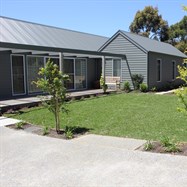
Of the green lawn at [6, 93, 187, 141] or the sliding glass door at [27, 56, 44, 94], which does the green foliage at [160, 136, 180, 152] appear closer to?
the green lawn at [6, 93, 187, 141]

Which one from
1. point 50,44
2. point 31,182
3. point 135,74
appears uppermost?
point 50,44

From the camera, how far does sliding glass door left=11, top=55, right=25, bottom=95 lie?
15758 mm

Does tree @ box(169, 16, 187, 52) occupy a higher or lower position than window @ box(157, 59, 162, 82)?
higher

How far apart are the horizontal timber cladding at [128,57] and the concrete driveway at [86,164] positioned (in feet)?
46.8

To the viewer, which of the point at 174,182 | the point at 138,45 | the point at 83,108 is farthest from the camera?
the point at 138,45

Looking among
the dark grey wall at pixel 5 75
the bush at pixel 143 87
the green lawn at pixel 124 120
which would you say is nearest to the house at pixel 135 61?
the bush at pixel 143 87

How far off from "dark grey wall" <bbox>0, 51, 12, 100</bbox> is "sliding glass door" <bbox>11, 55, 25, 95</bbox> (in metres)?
0.37

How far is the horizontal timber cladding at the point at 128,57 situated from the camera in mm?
20609

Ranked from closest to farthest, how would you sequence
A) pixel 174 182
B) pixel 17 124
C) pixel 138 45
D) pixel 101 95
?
1. pixel 174 182
2. pixel 17 124
3. pixel 101 95
4. pixel 138 45

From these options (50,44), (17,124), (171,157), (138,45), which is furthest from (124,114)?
(138,45)

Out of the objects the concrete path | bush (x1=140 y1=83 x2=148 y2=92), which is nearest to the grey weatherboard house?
bush (x1=140 y1=83 x2=148 y2=92)

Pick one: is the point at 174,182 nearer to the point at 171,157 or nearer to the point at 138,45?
the point at 171,157

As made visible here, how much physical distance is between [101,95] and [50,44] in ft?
15.1

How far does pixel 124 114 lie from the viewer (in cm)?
1085
